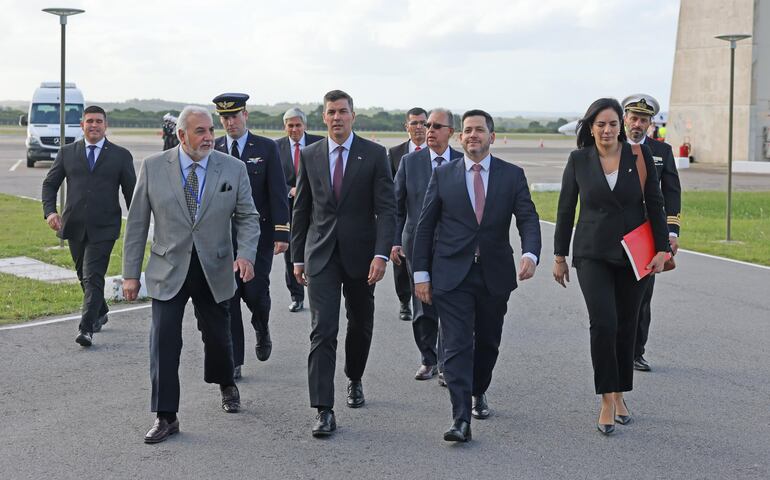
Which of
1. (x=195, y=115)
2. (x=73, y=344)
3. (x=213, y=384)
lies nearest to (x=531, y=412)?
(x=213, y=384)

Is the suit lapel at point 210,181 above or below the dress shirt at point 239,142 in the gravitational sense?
below

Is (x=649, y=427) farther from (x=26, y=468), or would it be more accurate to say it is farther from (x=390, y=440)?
(x=26, y=468)

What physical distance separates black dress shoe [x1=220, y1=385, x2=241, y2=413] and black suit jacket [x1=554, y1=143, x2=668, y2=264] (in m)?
2.38

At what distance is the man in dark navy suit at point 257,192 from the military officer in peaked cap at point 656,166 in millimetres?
2691

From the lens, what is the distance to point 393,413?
6977 millimetres

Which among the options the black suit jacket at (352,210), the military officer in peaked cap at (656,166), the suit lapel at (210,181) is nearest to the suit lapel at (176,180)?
the suit lapel at (210,181)

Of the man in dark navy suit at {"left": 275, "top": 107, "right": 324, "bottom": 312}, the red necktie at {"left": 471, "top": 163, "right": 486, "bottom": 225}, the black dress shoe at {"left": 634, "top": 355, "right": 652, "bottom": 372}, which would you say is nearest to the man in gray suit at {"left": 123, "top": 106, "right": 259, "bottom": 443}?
the red necktie at {"left": 471, "top": 163, "right": 486, "bottom": 225}

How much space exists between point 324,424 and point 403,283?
4.03 m

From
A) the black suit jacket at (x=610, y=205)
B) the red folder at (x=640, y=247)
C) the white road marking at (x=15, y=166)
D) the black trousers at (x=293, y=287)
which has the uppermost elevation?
the black suit jacket at (x=610, y=205)

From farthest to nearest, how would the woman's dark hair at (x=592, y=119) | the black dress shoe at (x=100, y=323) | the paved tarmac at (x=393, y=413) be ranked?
the black dress shoe at (x=100, y=323) < the woman's dark hair at (x=592, y=119) < the paved tarmac at (x=393, y=413)

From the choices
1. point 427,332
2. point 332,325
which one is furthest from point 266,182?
point 332,325

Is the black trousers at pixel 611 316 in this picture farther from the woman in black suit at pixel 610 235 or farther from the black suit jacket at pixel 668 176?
the black suit jacket at pixel 668 176

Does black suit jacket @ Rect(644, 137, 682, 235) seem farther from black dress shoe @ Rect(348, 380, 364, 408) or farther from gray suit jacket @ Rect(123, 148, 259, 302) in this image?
gray suit jacket @ Rect(123, 148, 259, 302)

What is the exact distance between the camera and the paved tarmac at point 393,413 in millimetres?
5848
